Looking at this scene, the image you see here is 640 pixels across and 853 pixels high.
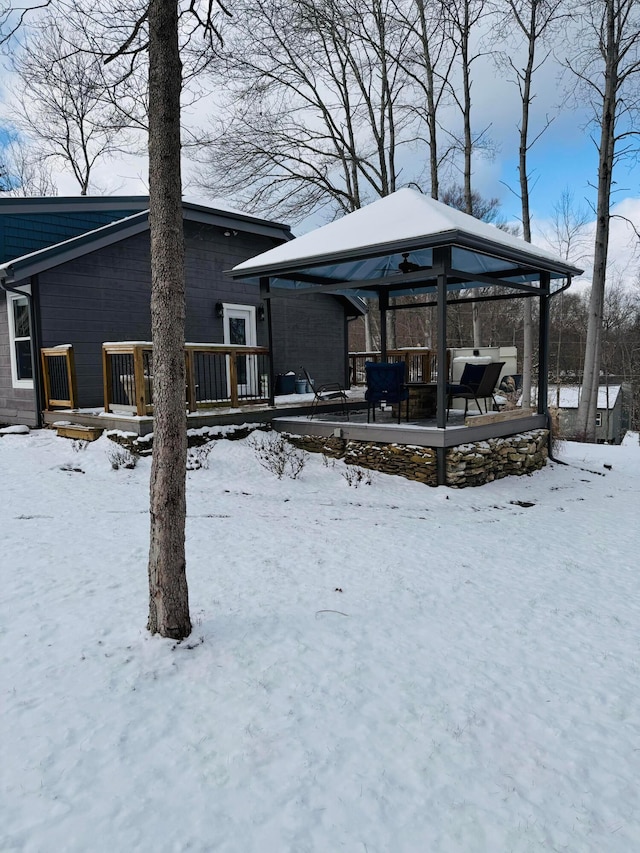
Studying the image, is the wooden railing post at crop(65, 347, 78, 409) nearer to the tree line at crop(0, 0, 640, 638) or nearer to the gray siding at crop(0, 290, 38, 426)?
the gray siding at crop(0, 290, 38, 426)

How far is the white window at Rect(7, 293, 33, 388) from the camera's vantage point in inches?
366

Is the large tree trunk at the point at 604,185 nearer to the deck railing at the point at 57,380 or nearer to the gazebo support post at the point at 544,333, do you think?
the gazebo support post at the point at 544,333

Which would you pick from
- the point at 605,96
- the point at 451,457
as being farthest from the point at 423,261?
the point at 605,96

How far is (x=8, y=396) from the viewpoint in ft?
32.3

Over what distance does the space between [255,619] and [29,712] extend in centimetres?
128

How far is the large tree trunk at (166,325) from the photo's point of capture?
111 inches

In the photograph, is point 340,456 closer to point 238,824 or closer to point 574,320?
point 238,824

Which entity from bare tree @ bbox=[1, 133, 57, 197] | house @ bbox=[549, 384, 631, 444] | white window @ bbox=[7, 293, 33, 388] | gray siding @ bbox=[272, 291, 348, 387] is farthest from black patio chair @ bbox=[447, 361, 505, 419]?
bare tree @ bbox=[1, 133, 57, 197]

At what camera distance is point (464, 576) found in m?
4.23

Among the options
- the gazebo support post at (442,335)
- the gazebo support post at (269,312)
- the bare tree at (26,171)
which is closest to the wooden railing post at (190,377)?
the gazebo support post at (269,312)

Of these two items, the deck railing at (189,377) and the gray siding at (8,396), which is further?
the gray siding at (8,396)

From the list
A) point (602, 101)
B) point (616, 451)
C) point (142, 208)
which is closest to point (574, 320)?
point (602, 101)

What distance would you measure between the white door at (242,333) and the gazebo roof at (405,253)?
2173 millimetres

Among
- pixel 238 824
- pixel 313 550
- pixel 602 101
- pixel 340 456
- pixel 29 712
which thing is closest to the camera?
pixel 238 824
